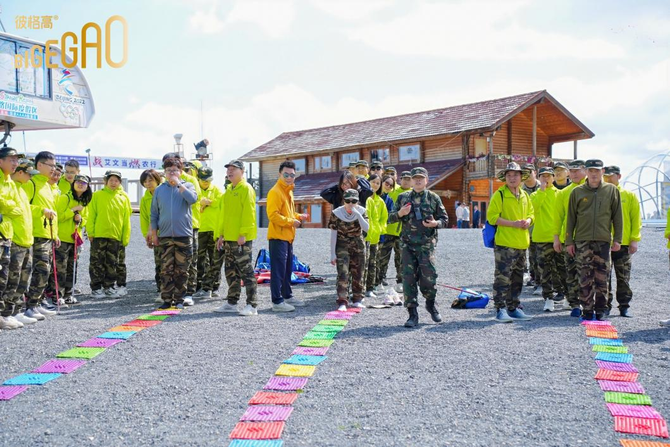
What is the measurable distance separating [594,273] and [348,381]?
3.92m

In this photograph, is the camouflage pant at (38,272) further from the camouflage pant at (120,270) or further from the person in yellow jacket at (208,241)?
the person in yellow jacket at (208,241)

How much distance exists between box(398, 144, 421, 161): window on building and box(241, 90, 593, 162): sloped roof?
786 millimetres

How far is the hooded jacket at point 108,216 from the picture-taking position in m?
9.08

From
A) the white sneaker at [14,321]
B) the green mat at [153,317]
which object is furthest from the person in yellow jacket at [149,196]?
the white sneaker at [14,321]

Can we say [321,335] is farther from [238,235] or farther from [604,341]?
[604,341]

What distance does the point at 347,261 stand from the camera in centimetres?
778

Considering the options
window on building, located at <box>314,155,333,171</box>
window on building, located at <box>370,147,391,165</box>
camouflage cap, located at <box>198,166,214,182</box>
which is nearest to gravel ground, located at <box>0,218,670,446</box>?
camouflage cap, located at <box>198,166,214,182</box>

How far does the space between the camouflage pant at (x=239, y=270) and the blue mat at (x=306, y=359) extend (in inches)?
93.0

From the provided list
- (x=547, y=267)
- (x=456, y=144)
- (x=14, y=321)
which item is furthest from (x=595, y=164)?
(x=456, y=144)

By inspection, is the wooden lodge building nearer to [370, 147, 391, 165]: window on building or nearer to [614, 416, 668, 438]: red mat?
[370, 147, 391, 165]: window on building

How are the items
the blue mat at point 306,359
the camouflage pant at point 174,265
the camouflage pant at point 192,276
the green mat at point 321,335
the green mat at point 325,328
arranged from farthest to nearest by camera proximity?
the camouflage pant at point 192,276 → the camouflage pant at point 174,265 → the green mat at point 325,328 → the green mat at point 321,335 → the blue mat at point 306,359

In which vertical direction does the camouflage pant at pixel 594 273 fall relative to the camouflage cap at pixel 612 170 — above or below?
below

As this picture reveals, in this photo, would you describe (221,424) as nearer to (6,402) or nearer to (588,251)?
(6,402)

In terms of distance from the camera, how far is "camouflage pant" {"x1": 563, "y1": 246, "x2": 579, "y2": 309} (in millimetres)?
7568
